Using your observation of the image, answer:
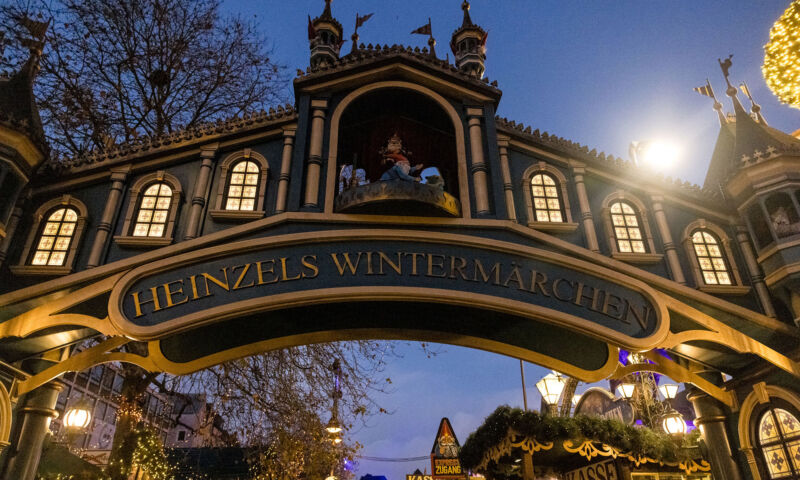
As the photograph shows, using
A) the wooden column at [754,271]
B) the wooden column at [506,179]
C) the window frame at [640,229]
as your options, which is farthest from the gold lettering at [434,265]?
the wooden column at [754,271]

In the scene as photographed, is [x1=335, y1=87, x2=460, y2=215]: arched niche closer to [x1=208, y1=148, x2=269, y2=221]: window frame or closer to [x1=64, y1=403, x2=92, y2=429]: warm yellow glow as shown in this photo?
[x1=208, y1=148, x2=269, y2=221]: window frame

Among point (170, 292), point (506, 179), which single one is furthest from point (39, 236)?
point (506, 179)

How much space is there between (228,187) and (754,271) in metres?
9.95

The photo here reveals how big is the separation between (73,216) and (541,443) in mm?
9360

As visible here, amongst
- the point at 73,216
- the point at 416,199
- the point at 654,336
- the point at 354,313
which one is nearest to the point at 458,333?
the point at 354,313

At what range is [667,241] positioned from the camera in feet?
31.9

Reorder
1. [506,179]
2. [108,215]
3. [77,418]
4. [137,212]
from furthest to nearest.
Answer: [77,418] → [506,179] → [137,212] → [108,215]

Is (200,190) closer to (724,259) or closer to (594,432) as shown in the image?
(594,432)

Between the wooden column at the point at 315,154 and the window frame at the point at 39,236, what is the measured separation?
3980mm

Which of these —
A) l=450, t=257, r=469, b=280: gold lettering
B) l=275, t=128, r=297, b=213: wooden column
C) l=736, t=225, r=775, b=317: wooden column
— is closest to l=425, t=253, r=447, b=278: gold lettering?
l=450, t=257, r=469, b=280: gold lettering

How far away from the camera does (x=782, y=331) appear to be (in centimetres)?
895

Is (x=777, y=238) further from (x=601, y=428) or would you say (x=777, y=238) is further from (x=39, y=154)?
(x=39, y=154)

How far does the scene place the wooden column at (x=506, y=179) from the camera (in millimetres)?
9587

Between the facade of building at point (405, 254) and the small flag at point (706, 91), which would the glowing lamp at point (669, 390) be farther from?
the small flag at point (706, 91)
